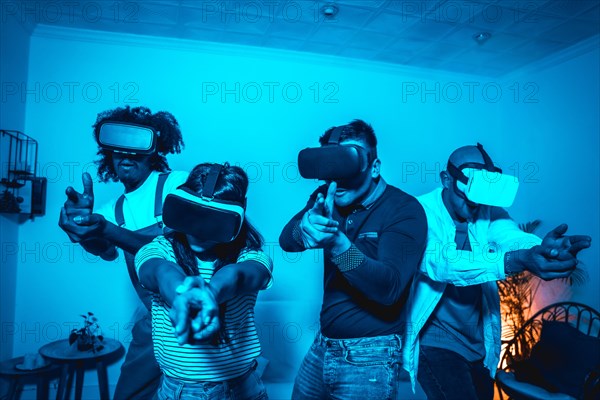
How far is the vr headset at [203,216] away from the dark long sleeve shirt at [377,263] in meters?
0.31

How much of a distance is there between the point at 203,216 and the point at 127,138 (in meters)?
0.76

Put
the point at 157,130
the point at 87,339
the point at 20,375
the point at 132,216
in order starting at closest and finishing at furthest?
the point at 132,216 < the point at 157,130 < the point at 20,375 < the point at 87,339

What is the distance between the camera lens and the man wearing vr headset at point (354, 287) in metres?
1.36

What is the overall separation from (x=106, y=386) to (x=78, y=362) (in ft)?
1.20

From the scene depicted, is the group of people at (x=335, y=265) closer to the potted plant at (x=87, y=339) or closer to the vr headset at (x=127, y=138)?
the vr headset at (x=127, y=138)

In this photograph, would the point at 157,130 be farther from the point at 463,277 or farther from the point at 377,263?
the point at 463,277

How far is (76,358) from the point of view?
8.43ft

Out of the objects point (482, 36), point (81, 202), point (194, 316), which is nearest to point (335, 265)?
point (194, 316)

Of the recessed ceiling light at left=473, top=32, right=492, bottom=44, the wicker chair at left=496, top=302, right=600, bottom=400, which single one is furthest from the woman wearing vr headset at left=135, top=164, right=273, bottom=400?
the recessed ceiling light at left=473, top=32, right=492, bottom=44

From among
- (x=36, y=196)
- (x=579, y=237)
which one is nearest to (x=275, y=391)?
(x=36, y=196)

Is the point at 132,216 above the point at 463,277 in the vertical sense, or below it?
above

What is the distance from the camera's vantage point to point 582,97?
3453 millimetres

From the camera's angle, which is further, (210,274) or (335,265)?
(335,265)

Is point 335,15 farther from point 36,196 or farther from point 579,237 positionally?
point 36,196
